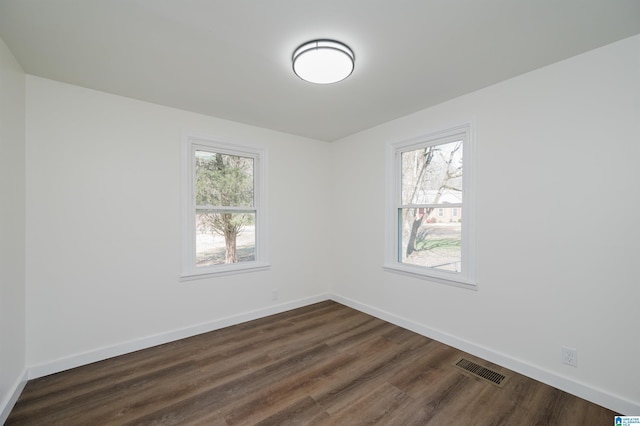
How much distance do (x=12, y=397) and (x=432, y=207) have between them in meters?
3.85

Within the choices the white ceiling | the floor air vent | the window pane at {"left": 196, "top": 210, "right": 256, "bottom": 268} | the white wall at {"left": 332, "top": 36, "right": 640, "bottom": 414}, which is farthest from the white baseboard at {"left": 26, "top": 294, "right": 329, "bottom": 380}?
the white ceiling

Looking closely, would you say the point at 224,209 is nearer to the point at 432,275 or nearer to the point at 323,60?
the point at 323,60

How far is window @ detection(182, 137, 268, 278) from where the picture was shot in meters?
3.05

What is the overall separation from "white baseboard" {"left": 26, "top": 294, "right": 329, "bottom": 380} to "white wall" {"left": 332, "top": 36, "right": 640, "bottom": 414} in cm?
201

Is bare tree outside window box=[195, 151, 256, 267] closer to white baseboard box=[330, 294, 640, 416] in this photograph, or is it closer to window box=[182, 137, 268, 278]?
window box=[182, 137, 268, 278]

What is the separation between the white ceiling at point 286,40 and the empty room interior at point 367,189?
2 centimetres

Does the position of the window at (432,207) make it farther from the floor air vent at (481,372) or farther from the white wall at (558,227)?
the floor air vent at (481,372)

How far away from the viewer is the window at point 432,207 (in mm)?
2701

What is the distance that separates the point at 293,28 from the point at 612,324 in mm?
2939

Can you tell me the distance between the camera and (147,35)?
5.78 ft

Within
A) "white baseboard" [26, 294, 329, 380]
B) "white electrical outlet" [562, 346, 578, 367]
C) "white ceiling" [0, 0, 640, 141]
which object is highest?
"white ceiling" [0, 0, 640, 141]

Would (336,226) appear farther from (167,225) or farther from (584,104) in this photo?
(584,104)

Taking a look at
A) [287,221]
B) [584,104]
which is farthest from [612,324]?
[287,221]

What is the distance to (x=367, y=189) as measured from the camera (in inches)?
146
